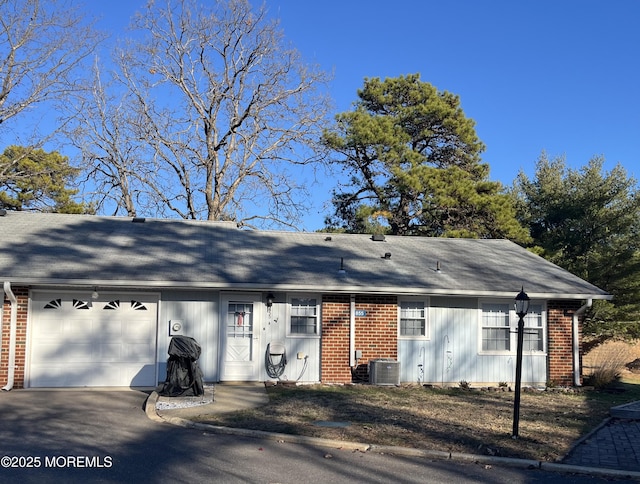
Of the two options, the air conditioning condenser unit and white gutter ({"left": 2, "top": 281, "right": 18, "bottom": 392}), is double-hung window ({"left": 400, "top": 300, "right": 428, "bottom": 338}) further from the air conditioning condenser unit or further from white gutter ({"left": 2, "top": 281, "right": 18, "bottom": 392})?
white gutter ({"left": 2, "top": 281, "right": 18, "bottom": 392})

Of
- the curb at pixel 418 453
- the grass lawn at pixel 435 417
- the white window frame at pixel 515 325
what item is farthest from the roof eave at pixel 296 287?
the curb at pixel 418 453

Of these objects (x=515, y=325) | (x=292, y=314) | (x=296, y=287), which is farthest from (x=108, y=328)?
(x=515, y=325)

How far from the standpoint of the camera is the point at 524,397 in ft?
44.0

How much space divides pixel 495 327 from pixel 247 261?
625 cm

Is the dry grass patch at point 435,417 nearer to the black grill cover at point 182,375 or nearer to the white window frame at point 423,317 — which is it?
the white window frame at point 423,317

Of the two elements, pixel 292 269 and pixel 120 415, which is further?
pixel 292 269

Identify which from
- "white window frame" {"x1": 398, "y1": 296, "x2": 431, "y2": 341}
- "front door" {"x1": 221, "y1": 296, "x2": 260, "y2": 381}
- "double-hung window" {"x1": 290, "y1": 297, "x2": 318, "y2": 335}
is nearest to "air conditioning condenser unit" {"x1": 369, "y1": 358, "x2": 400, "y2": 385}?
"white window frame" {"x1": 398, "y1": 296, "x2": 431, "y2": 341}

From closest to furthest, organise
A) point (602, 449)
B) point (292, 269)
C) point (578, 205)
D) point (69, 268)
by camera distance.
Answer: point (602, 449) < point (69, 268) < point (292, 269) < point (578, 205)

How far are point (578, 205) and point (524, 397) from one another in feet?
61.6

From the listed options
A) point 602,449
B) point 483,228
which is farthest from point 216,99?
point 602,449

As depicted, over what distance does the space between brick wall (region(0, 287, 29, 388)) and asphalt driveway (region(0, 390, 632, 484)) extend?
3687 mm

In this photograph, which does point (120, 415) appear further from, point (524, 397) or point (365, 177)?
point (365, 177)

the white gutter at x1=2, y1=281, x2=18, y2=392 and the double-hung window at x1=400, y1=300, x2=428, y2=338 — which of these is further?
the double-hung window at x1=400, y1=300, x2=428, y2=338

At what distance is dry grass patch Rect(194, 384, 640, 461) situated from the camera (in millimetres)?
8617
